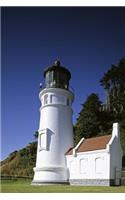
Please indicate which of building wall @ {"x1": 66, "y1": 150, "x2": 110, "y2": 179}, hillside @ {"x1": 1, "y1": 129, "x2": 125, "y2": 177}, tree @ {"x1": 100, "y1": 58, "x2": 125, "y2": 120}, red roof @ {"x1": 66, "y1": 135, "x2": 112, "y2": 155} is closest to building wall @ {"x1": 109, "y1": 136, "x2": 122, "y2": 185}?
building wall @ {"x1": 66, "y1": 150, "x2": 110, "y2": 179}

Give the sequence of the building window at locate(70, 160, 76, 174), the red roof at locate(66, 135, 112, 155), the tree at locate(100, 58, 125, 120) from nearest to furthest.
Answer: the red roof at locate(66, 135, 112, 155) < the building window at locate(70, 160, 76, 174) < the tree at locate(100, 58, 125, 120)

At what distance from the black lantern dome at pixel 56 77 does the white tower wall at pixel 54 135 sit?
30 centimetres

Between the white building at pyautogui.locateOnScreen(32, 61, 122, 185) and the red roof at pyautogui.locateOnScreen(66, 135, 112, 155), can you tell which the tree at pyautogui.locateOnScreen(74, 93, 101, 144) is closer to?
the white building at pyautogui.locateOnScreen(32, 61, 122, 185)

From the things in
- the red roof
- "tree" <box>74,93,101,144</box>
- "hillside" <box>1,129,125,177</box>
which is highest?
"tree" <box>74,93,101,144</box>

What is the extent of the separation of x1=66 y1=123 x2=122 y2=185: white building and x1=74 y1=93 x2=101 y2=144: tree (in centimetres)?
521

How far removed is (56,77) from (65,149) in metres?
3.04

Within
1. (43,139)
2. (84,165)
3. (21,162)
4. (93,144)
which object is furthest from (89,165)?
(21,162)

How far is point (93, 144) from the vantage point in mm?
13523

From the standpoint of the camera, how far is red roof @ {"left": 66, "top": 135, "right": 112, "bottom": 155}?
12961mm

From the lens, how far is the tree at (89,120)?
63.8 feet

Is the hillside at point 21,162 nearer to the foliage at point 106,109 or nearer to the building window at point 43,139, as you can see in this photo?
the foliage at point 106,109

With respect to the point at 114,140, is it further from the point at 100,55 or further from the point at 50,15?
the point at 50,15

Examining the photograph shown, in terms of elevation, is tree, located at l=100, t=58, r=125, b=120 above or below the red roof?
above
